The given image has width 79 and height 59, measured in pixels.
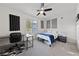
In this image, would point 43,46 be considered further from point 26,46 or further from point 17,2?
→ point 17,2

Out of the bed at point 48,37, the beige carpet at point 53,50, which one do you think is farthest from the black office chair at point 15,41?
the bed at point 48,37

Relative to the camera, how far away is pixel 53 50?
52.8 inches

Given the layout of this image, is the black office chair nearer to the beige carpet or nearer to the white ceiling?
the beige carpet

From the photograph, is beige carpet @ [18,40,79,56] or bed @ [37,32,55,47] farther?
bed @ [37,32,55,47]

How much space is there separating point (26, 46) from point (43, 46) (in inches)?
12.9

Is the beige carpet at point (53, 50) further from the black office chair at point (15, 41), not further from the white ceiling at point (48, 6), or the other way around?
the white ceiling at point (48, 6)

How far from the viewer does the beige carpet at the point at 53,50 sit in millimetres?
1292

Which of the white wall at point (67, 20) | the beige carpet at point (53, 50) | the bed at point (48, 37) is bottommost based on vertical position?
the beige carpet at point (53, 50)

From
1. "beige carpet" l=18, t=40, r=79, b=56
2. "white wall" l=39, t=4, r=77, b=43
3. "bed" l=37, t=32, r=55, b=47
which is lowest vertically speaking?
"beige carpet" l=18, t=40, r=79, b=56

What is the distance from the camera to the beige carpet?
1.29 meters

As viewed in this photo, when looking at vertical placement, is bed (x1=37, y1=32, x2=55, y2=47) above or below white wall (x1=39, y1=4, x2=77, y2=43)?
below

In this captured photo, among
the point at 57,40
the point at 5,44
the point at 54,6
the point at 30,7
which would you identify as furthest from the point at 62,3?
the point at 5,44

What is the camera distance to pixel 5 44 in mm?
1269

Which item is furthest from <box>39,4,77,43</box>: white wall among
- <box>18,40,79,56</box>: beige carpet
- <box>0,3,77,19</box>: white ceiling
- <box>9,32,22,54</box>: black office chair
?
<box>9,32,22,54</box>: black office chair
